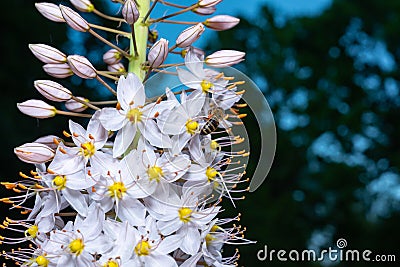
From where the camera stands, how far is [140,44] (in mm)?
1003

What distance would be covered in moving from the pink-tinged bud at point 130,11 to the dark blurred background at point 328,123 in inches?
204

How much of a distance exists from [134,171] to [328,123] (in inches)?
294

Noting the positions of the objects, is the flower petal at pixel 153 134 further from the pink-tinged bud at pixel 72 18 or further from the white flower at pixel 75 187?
the pink-tinged bud at pixel 72 18

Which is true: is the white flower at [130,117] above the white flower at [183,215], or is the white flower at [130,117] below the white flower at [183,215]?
above

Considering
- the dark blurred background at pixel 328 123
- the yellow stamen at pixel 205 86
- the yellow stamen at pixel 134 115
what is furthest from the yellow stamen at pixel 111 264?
the dark blurred background at pixel 328 123

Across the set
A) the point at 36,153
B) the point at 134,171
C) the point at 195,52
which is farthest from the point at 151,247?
the point at 195,52

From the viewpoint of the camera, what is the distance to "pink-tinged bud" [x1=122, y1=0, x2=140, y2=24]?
36.0 inches

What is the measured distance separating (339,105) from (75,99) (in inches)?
301

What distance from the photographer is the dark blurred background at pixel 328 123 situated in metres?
6.82

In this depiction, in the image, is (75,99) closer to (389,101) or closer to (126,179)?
(126,179)

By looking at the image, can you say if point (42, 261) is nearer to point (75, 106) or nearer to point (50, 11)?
point (75, 106)

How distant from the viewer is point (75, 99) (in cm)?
95

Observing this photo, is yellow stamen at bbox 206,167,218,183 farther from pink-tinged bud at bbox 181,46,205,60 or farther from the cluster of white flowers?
pink-tinged bud at bbox 181,46,205,60

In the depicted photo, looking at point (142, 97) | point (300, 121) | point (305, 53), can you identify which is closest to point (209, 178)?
point (142, 97)
